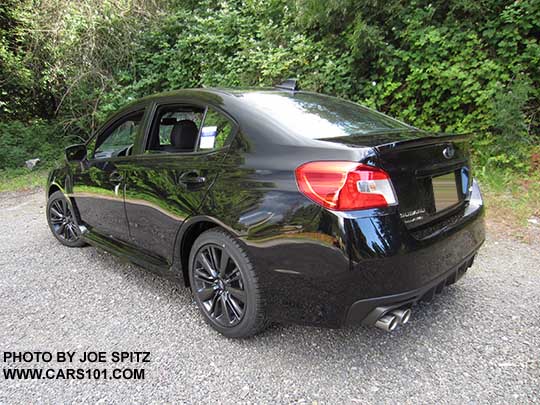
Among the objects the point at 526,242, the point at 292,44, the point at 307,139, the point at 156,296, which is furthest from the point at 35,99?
the point at 526,242

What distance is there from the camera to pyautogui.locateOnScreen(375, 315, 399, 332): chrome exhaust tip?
1.85 meters

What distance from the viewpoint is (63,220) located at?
3.99 metres

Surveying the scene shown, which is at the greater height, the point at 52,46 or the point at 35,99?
the point at 52,46

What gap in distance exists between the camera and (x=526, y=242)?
3588 millimetres

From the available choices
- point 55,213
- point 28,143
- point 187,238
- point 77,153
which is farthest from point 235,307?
point 28,143

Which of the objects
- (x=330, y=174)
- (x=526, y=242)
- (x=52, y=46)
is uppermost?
(x=52, y=46)

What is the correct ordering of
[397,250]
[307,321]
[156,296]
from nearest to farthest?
[397,250] < [307,321] < [156,296]

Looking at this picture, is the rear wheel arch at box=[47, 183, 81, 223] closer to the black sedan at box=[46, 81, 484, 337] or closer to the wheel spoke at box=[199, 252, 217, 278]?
the black sedan at box=[46, 81, 484, 337]

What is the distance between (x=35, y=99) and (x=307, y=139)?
11055 millimetres

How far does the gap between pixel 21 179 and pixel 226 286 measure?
7649mm

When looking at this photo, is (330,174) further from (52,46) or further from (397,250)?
(52,46)

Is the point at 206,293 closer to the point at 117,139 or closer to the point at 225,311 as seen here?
the point at 225,311

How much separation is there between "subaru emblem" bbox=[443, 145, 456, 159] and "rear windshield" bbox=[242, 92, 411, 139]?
1.34ft

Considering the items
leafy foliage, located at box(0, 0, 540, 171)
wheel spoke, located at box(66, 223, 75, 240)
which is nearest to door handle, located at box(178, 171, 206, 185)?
wheel spoke, located at box(66, 223, 75, 240)
